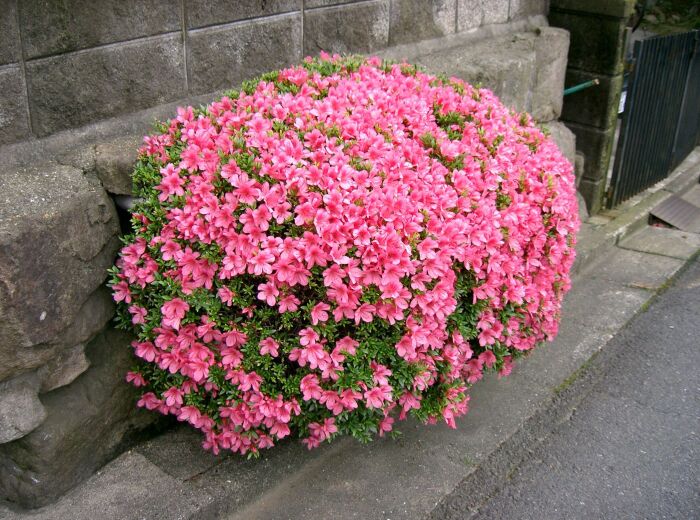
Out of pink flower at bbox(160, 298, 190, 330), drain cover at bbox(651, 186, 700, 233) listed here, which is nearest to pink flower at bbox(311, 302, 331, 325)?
pink flower at bbox(160, 298, 190, 330)

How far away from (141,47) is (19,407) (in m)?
1.48

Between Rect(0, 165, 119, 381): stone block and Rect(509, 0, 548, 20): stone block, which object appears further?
Rect(509, 0, 548, 20): stone block

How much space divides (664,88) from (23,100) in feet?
16.8

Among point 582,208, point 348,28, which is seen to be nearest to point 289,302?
point 348,28

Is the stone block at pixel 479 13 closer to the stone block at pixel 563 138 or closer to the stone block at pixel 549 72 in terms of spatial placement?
the stone block at pixel 549 72

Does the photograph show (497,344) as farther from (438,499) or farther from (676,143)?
(676,143)

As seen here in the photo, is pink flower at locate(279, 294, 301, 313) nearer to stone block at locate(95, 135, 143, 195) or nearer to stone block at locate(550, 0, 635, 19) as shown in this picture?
stone block at locate(95, 135, 143, 195)

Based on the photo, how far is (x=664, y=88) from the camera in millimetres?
6527

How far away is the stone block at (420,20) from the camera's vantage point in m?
4.68

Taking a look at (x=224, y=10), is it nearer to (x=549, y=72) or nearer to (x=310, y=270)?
(x=310, y=270)

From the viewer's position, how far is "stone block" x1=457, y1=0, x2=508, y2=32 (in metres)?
5.15

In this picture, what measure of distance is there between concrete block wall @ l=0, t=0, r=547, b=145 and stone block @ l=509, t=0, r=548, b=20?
137cm

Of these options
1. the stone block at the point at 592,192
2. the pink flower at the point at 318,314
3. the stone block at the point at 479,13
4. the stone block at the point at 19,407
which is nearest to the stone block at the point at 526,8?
the stone block at the point at 479,13

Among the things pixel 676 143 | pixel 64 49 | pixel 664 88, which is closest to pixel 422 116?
pixel 64 49
